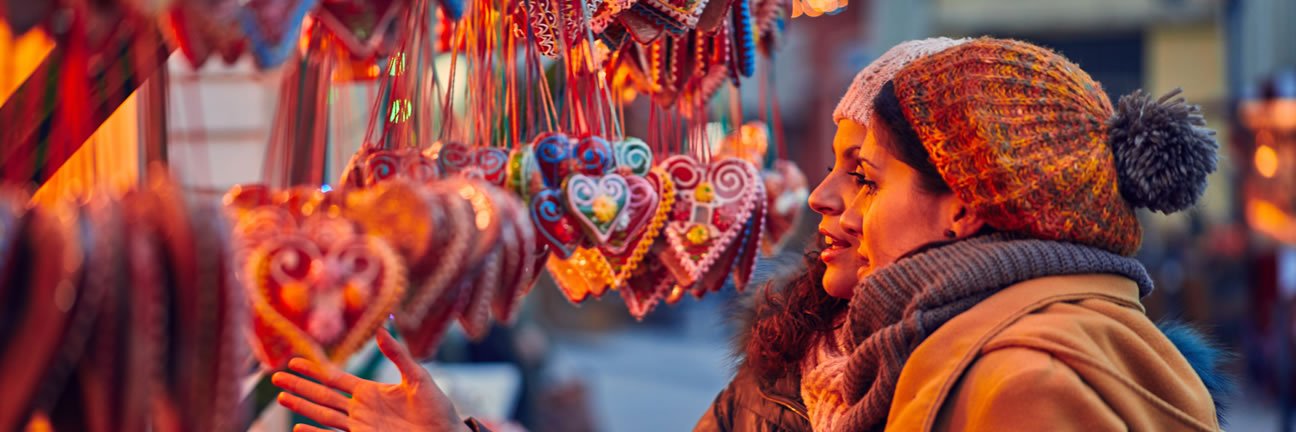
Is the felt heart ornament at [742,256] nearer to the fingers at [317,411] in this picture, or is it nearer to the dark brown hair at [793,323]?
the dark brown hair at [793,323]

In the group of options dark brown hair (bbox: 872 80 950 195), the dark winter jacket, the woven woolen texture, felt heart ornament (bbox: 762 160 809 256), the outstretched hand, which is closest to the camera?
the dark winter jacket

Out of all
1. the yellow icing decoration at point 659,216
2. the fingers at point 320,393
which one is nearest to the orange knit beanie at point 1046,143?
the yellow icing decoration at point 659,216

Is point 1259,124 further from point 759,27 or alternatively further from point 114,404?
point 114,404

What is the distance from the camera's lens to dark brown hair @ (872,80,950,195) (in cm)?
160

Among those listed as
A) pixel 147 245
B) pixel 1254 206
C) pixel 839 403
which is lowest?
pixel 1254 206

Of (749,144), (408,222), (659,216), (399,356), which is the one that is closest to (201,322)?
(408,222)

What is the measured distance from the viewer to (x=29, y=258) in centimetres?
93

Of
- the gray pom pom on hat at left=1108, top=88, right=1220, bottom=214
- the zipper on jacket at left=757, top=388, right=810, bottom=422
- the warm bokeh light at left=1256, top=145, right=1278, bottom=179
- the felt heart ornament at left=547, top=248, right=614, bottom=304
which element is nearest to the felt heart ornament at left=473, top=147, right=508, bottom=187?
the felt heart ornament at left=547, top=248, right=614, bottom=304

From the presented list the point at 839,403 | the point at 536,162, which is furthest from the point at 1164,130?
the point at 536,162

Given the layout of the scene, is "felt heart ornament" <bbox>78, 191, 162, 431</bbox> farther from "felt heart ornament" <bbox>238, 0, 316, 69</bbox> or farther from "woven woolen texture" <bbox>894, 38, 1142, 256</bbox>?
"woven woolen texture" <bbox>894, 38, 1142, 256</bbox>

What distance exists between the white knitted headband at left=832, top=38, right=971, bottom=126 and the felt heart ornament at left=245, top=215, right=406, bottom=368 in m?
0.77

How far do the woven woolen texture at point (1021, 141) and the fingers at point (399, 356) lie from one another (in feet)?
2.29

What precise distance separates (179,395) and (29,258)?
0.15 m

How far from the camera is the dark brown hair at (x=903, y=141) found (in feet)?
5.24
